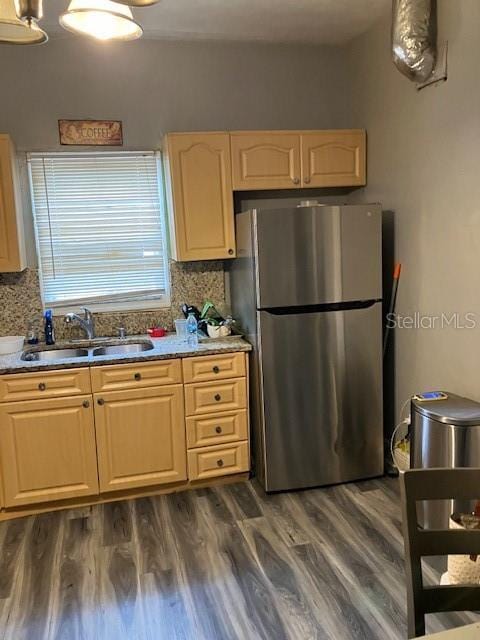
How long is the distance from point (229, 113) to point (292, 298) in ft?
4.64

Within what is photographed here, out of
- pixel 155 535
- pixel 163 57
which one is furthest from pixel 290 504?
pixel 163 57

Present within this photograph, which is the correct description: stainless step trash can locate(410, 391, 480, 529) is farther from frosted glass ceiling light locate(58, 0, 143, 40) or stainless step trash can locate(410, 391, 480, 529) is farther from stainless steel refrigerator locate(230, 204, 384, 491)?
frosted glass ceiling light locate(58, 0, 143, 40)

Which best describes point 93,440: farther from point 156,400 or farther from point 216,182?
point 216,182

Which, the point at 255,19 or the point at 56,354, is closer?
the point at 255,19

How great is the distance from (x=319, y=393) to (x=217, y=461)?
75 centimetres

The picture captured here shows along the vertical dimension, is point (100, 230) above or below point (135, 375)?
above

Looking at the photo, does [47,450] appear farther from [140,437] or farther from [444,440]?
[444,440]

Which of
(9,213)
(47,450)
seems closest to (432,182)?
(9,213)

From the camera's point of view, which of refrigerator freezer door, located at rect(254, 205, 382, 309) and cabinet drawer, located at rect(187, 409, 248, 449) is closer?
refrigerator freezer door, located at rect(254, 205, 382, 309)

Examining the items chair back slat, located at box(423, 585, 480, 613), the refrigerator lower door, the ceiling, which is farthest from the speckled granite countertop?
chair back slat, located at box(423, 585, 480, 613)

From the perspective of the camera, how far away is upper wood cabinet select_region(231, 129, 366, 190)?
132 inches

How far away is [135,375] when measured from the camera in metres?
3.07

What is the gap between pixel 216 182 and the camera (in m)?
3.33

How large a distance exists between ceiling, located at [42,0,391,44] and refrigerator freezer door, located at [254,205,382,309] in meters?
1.14
